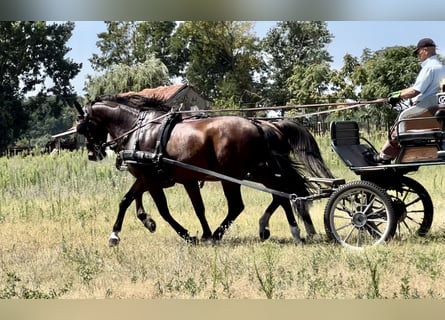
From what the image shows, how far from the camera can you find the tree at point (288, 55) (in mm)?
6711

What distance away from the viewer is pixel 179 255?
5977 millimetres

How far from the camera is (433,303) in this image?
182 inches

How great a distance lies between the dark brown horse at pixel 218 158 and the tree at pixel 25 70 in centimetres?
120

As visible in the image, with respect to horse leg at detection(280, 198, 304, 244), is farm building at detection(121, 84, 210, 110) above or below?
above

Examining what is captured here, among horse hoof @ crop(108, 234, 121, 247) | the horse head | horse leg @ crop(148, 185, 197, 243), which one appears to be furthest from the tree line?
horse hoof @ crop(108, 234, 121, 247)

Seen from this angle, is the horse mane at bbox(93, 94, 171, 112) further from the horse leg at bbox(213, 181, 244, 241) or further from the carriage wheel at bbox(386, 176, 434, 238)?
the carriage wheel at bbox(386, 176, 434, 238)

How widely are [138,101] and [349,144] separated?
2416 millimetres

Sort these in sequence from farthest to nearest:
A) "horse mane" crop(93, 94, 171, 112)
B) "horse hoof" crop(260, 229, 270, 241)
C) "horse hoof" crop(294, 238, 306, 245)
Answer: "horse mane" crop(93, 94, 171, 112) < "horse hoof" crop(260, 229, 270, 241) < "horse hoof" crop(294, 238, 306, 245)

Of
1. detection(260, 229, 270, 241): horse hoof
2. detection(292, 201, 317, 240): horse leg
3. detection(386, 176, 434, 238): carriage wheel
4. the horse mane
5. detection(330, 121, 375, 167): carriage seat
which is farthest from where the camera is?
the horse mane

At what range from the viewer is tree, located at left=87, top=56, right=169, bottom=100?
7371 mm

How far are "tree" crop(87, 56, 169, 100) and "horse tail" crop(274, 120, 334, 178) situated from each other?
1.44 metres

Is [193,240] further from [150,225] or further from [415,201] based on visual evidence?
[415,201]

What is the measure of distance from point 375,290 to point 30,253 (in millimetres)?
3301

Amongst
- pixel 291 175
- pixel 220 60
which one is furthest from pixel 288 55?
pixel 291 175
